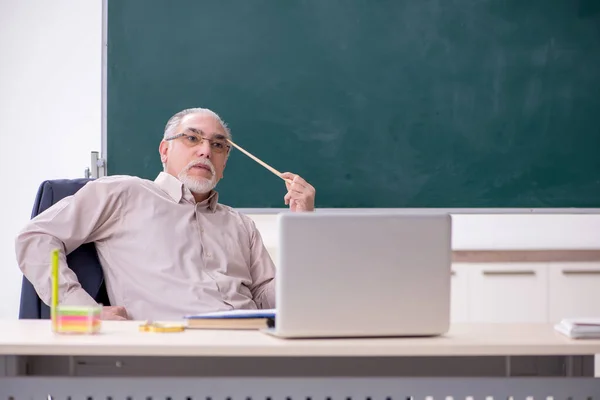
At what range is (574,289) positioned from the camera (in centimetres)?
340

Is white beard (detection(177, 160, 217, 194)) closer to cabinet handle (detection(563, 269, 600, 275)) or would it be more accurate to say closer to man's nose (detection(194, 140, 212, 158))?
man's nose (detection(194, 140, 212, 158))

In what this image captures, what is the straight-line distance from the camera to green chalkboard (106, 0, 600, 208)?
3.45 m

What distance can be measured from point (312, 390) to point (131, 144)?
226cm

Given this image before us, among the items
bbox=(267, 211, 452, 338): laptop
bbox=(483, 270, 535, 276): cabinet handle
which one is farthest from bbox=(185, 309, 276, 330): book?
bbox=(483, 270, 535, 276): cabinet handle

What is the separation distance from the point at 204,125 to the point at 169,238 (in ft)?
1.48

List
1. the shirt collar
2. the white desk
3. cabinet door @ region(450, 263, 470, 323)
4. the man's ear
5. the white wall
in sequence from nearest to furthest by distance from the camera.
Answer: the white desk, the shirt collar, the man's ear, cabinet door @ region(450, 263, 470, 323), the white wall

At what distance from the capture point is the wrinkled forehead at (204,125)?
2646 mm

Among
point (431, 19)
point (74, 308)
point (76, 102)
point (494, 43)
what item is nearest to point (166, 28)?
point (76, 102)

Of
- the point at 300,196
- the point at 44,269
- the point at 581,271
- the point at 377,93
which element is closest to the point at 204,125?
the point at 300,196

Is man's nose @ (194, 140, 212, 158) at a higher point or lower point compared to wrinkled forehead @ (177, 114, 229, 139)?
lower

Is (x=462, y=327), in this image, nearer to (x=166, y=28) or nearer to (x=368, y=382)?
(x=368, y=382)

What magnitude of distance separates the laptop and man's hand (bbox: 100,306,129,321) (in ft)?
2.94

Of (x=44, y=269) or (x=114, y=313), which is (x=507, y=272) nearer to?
(x=114, y=313)

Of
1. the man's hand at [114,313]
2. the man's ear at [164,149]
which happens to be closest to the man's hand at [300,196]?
the man's ear at [164,149]
